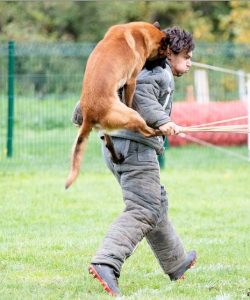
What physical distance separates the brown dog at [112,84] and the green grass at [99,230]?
100cm

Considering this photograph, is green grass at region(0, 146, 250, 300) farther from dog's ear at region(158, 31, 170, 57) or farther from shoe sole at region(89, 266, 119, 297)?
dog's ear at region(158, 31, 170, 57)

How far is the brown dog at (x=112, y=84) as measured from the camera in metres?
5.37

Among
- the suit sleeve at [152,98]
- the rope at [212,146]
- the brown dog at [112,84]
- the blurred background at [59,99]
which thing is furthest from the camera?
the rope at [212,146]

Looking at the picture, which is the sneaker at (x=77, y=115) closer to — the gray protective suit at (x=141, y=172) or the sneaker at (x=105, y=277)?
the gray protective suit at (x=141, y=172)

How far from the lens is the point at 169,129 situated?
5531mm

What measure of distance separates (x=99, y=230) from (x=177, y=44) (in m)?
3.00

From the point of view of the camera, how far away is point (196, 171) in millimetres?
13672

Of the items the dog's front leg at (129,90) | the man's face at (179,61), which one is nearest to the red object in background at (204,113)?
the man's face at (179,61)

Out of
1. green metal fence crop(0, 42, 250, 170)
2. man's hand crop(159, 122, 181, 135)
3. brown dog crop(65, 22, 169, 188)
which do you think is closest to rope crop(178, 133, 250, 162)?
green metal fence crop(0, 42, 250, 170)

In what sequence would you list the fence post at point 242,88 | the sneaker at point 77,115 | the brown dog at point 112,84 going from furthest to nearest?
the fence post at point 242,88 → the sneaker at point 77,115 → the brown dog at point 112,84

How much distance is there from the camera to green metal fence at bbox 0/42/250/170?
13703mm

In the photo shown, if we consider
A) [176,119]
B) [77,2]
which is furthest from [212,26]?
[176,119]

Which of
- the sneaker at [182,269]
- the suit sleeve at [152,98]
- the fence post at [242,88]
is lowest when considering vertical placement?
the fence post at [242,88]

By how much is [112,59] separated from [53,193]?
5454 millimetres
